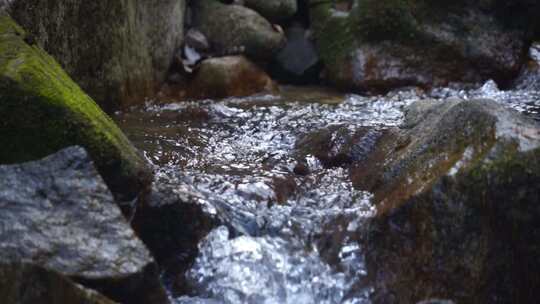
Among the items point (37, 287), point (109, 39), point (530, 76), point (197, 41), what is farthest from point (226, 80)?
point (37, 287)

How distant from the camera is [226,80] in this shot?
22.0 ft

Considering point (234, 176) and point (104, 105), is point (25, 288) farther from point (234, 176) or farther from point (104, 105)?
point (104, 105)

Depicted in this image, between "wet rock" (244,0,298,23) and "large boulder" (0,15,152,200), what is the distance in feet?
17.4

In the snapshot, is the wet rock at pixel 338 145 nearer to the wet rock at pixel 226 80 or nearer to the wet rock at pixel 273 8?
the wet rock at pixel 226 80

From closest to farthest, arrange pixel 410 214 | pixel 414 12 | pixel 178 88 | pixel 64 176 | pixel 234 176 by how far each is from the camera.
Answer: pixel 64 176
pixel 410 214
pixel 234 176
pixel 178 88
pixel 414 12

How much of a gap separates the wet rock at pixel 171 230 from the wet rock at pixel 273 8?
214 inches

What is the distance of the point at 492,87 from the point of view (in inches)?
277

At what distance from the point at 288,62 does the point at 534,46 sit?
3284 mm

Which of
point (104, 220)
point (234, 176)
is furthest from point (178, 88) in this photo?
point (104, 220)

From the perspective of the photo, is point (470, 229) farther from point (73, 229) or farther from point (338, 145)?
point (73, 229)

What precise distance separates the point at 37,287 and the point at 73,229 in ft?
1.18

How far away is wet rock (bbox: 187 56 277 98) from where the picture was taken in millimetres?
6637

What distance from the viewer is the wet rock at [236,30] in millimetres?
7516

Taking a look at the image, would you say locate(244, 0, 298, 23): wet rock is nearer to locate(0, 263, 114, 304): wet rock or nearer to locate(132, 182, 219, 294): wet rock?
locate(132, 182, 219, 294): wet rock
